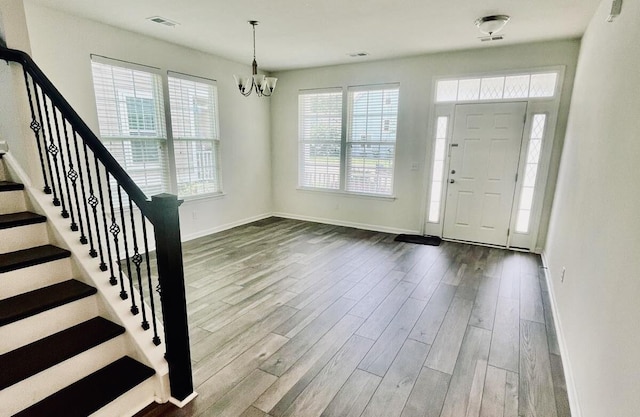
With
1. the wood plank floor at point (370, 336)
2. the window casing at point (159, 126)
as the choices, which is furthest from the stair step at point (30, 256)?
the window casing at point (159, 126)

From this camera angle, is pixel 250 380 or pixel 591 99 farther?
pixel 591 99

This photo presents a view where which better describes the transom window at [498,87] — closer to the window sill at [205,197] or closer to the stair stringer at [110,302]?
the window sill at [205,197]

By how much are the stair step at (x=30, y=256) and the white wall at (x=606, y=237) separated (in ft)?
8.99

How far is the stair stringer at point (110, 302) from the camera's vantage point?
180cm

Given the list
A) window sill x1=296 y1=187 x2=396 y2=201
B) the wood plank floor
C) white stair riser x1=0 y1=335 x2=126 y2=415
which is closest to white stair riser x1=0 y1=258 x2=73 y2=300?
white stair riser x1=0 y1=335 x2=126 y2=415

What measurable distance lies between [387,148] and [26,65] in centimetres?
442

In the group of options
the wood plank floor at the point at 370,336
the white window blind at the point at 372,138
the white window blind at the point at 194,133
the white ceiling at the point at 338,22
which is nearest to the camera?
the wood plank floor at the point at 370,336

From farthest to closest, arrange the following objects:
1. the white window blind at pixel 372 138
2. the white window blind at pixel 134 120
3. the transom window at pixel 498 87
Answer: the white window blind at pixel 372 138
the transom window at pixel 498 87
the white window blind at pixel 134 120

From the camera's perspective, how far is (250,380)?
80.0 inches

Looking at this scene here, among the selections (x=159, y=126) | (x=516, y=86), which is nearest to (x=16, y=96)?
(x=159, y=126)

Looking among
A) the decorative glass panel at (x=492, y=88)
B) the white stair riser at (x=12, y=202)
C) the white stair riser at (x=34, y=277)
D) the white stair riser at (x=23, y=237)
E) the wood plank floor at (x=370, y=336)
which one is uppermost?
the decorative glass panel at (x=492, y=88)

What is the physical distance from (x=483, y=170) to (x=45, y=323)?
489 centimetres

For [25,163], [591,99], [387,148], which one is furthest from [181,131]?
[591,99]

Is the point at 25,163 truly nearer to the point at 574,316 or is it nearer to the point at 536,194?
the point at 574,316
